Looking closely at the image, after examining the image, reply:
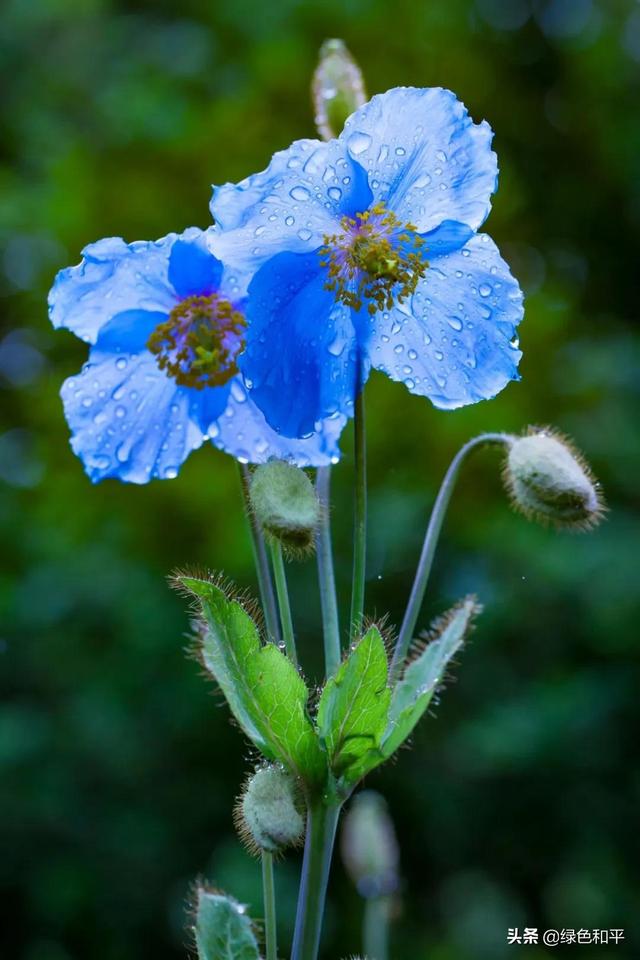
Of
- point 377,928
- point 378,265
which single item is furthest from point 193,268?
point 377,928

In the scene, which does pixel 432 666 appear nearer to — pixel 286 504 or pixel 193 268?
pixel 286 504

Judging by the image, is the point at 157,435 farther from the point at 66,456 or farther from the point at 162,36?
the point at 162,36

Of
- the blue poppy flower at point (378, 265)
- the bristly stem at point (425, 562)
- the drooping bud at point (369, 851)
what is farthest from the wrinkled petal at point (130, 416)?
the drooping bud at point (369, 851)

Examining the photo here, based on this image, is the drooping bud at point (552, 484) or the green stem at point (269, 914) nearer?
the green stem at point (269, 914)

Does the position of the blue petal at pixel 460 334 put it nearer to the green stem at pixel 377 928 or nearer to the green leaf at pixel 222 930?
the green leaf at pixel 222 930

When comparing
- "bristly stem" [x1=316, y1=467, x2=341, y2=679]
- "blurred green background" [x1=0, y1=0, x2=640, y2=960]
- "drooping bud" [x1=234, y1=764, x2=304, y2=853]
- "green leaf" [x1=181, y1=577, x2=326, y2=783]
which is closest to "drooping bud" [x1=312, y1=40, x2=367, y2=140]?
"bristly stem" [x1=316, y1=467, x2=341, y2=679]

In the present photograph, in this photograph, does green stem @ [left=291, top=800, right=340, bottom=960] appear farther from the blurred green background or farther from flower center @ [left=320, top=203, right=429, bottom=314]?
the blurred green background
